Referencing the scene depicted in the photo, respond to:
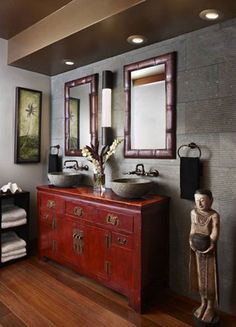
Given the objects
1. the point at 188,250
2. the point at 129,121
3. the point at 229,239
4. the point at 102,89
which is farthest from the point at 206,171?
the point at 102,89

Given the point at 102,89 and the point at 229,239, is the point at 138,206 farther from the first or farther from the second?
the point at 102,89

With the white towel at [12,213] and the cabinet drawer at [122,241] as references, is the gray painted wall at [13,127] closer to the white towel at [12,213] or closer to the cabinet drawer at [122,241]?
the white towel at [12,213]

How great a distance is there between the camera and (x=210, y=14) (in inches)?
73.7

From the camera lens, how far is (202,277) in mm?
1824

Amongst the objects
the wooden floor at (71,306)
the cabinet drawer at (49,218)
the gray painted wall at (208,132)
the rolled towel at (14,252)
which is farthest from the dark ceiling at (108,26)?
the wooden floor at (71,306)

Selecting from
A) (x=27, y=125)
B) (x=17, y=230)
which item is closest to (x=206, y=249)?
(x=17, y=230)

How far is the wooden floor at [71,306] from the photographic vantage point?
1.89 meters

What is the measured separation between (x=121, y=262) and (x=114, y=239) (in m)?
0.19

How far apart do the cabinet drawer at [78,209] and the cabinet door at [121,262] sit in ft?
1.16

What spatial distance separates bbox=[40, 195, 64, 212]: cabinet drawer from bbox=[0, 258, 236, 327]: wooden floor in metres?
0.68

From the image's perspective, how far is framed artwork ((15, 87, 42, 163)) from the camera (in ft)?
10.5

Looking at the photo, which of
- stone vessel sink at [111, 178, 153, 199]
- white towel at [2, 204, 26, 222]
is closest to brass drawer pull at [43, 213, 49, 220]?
white towel at [2, 204, 26, 222]

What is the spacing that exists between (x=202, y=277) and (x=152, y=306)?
1.85ft

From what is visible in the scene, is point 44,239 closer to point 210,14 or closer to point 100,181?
point 100,181
